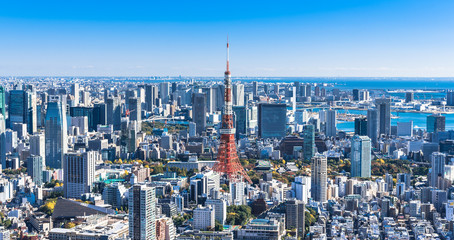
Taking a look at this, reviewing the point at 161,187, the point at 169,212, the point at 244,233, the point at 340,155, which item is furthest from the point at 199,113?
the point at 244,233

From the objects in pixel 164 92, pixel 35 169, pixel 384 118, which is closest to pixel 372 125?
pixel 384 118

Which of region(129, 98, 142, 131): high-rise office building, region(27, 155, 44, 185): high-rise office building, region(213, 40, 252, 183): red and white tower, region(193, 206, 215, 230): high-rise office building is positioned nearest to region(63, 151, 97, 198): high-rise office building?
region(27, 155, 44, 185): high-rise office building

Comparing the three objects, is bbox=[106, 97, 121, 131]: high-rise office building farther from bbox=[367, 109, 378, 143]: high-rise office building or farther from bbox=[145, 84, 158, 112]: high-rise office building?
bbox=[367, 109, 378, 143]: high-rise office building

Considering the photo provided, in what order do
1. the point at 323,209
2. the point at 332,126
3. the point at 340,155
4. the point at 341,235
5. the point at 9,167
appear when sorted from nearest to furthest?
the point at 341,235 → the point at 323,209 → the point at 9,167 → the point at 340,155 → the point at 332,126

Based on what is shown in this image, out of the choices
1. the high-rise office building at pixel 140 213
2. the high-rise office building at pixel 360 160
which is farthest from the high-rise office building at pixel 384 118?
the high-rise office building at pixel 140 213

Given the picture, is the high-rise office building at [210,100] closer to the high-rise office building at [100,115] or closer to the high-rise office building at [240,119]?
the high-rise office building at [240,119]

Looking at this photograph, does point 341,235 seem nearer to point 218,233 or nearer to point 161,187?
point 218,233
